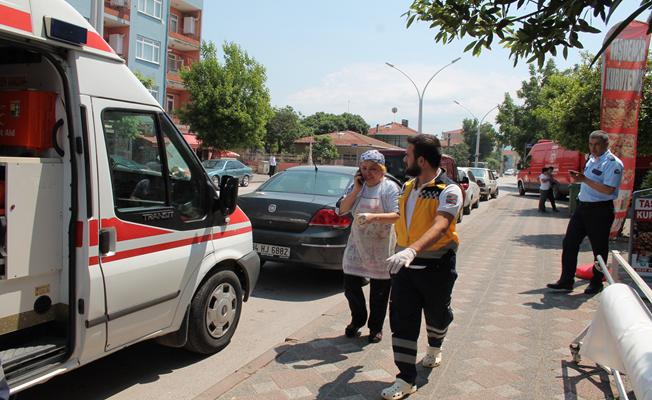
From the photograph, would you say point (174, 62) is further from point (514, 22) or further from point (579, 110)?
point (514, 22)

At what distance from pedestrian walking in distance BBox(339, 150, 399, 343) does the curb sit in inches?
22.4

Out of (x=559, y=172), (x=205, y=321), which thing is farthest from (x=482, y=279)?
Answer: (x=559, y=172)

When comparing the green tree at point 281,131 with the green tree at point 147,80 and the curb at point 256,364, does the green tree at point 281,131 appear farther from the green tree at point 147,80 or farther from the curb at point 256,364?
the curb at point 256,364

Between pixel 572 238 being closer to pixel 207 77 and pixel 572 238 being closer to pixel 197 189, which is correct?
pixel 197 189

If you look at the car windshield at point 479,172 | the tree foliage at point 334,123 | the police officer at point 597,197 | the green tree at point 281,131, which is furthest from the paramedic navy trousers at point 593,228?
the tree foliage at point 334,123

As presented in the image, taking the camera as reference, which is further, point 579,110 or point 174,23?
point 174,23

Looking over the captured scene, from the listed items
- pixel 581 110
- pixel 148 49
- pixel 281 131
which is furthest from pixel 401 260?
pixel 281 131

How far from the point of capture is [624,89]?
10469 mm

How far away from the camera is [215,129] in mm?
32562

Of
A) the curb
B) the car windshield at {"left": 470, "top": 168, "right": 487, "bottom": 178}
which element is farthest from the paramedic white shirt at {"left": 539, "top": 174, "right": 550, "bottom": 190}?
the curb

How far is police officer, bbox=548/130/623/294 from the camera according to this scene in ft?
19.4

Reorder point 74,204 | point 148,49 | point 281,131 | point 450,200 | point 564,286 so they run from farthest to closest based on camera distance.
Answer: point 281,131, point 148,49, point 564,286, point 450,200, point 74,204

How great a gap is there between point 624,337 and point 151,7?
36.9 m

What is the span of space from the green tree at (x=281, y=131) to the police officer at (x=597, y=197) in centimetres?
5616
